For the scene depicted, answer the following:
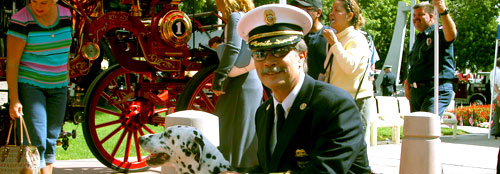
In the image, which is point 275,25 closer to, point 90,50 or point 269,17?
point 269,17

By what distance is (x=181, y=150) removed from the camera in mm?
2244

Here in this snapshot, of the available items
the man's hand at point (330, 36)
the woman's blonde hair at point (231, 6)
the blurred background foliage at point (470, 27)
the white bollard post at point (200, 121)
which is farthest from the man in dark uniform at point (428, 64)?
the blurred background foliage at point (470, 27)

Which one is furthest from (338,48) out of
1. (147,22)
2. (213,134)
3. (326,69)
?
(147,22)

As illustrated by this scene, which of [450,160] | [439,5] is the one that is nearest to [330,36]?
[439,5]

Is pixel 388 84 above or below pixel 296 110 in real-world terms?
below

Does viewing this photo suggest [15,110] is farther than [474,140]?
No

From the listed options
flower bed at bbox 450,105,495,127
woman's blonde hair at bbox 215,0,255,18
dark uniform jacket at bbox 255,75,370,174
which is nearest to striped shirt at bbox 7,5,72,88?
woman's blonde hair at bbox 215,0,255,18

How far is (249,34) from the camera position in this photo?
2611 millimetres

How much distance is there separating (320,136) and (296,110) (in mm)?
150

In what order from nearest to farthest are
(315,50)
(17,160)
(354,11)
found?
(17,160) < (354,11) < (315,50)

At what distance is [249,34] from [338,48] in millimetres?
1711

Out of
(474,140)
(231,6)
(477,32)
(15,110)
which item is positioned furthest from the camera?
(477,32)

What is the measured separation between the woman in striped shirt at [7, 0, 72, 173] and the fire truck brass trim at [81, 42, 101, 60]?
130cm

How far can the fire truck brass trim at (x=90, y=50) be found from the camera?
5664 millimetres
